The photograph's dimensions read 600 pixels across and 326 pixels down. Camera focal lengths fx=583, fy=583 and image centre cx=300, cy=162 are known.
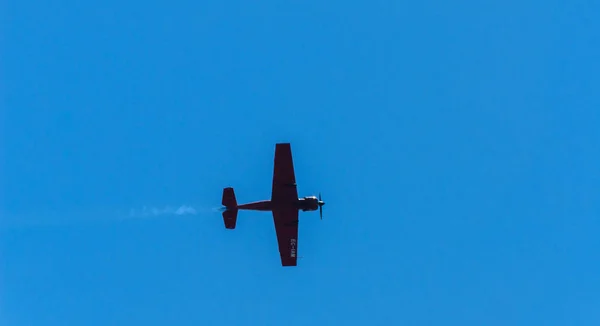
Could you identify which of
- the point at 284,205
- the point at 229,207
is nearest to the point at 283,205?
the point at 284,205

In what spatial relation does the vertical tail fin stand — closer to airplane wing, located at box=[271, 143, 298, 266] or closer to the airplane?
the airplane

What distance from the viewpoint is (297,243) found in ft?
174

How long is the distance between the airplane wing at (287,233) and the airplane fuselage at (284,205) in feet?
1.85

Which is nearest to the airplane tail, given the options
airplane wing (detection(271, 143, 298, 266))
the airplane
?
the airplane

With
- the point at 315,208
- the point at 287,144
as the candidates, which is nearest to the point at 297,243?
the point at 315,208

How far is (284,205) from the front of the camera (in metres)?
50.9

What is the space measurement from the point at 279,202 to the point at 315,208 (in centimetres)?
330

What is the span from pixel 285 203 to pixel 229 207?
16.3ft

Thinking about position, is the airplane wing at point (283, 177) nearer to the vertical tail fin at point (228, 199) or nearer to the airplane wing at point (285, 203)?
the airplane wing at point (285, 203)

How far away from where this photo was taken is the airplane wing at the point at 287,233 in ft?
169

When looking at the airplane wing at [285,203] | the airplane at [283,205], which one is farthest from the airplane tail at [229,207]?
the airplane wing at [285,203]

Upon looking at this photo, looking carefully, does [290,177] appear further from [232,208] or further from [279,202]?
[232,208]

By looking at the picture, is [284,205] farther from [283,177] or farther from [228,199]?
[228,199]

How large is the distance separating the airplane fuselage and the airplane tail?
1.67 feet
